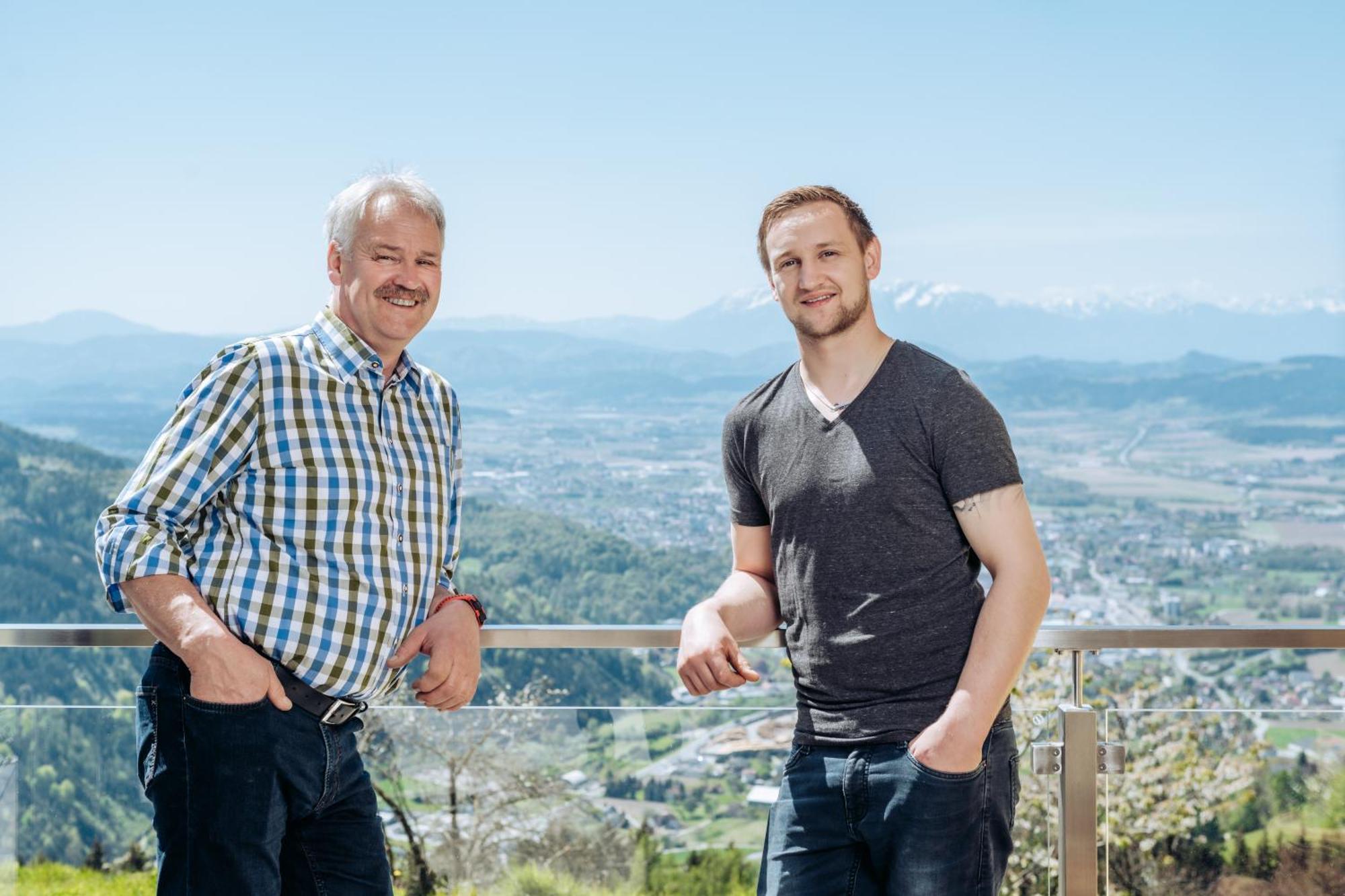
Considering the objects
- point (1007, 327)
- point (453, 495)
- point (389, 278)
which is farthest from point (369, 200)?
point (1007, 327)

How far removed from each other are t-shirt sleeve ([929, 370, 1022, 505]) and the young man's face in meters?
0.21

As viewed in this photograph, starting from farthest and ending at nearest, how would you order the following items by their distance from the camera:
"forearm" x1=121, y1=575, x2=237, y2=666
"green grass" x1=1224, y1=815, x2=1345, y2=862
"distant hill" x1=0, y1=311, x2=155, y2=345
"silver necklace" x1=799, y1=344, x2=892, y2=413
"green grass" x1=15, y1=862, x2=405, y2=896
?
1. "distant hill" x1=0, y1=311, x2=155, y2=345
2. "green grass" x1=15, y1=862, x2=405, y2=896
3. "green grass" x1=1224, y1=815, x2=1345, y2=862
4. "silver necklace" x1=799, y1=344, x2=892, y2=413
5. "forearm" x1=121, y1=575, x2=237, y2=666

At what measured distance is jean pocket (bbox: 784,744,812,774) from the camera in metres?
1.99

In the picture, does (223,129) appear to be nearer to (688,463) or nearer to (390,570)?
(688,463)

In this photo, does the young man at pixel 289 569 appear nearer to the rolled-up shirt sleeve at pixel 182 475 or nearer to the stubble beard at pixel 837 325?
the rolled-up shirt sleeve at pixel 182 475

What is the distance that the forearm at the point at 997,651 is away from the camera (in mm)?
1828

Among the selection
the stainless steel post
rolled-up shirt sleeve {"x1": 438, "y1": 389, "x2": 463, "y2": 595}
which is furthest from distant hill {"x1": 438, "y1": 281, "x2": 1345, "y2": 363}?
rolled-up shirt sleeve {"x1": 438, "y1": 389, "x2": 463, "y2": 595}

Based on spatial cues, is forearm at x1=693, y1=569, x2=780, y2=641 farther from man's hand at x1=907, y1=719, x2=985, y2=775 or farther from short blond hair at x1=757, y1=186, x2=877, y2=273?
short blond hair at x1=757, y1=186, x2=877, y2=273

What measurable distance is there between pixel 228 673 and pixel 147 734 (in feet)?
0.67

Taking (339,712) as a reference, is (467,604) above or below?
above

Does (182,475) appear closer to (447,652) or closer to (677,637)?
(447,652)

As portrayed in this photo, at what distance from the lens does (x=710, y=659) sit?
202 centimetres

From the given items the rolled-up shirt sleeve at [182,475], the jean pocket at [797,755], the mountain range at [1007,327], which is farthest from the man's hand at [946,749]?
the mountain range at [1007,327]

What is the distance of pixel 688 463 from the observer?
35312mm
